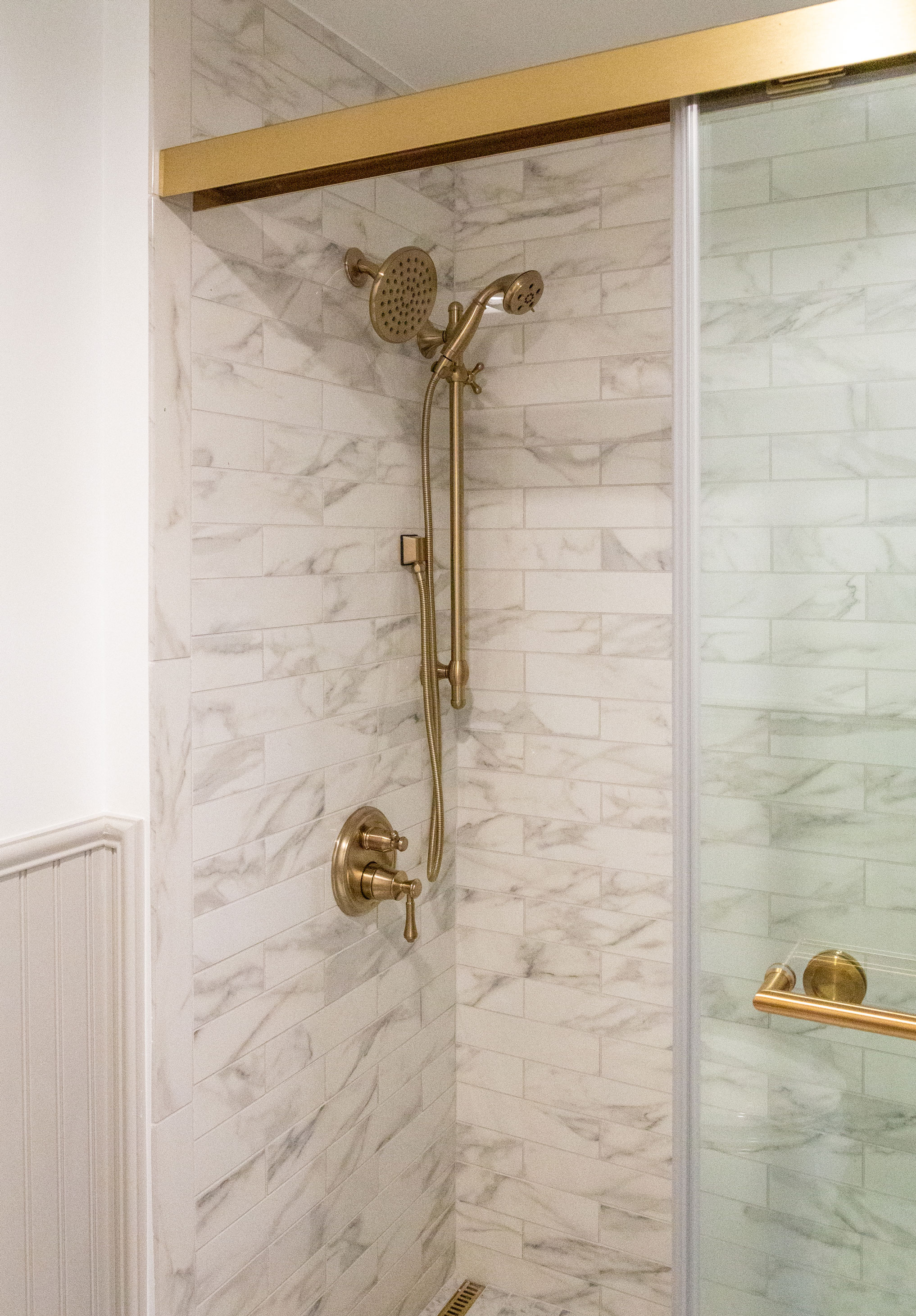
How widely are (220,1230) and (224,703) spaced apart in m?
0.77

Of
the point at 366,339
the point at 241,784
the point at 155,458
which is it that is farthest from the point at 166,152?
the point at 241,784

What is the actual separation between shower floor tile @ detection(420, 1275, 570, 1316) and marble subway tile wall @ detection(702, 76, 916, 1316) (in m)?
1.10

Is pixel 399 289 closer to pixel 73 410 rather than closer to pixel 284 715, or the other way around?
pixel 73 410

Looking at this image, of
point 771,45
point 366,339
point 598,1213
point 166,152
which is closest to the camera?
point 771,45

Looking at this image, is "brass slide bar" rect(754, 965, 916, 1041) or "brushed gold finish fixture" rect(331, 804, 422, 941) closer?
"brass slide bar" rect(754, 965, 916, 1041)

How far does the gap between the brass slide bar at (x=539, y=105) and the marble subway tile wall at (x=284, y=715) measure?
0.50ft

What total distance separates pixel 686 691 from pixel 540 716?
0.93 metres

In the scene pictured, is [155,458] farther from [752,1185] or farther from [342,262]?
[752,1185]

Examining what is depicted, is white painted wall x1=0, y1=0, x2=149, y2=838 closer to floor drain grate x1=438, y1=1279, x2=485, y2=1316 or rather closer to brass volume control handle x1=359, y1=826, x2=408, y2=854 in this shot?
brass volume control handle x1=359, y1=826, x2=408, y2=854

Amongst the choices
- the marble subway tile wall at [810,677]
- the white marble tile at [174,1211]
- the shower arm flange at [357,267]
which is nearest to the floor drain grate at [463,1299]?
the white marble tile at [174,1211]

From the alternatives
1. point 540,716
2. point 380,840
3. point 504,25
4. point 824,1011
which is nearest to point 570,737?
point 540,716

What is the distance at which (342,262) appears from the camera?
1688mm

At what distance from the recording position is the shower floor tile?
2041mm

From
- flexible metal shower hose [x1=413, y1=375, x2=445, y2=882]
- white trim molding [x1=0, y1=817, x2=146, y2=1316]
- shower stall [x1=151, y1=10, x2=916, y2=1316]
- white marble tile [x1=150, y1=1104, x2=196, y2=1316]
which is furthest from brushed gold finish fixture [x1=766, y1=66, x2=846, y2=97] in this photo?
white marble tile [x1=150, y1=1104, x2=196, y2=1316]
